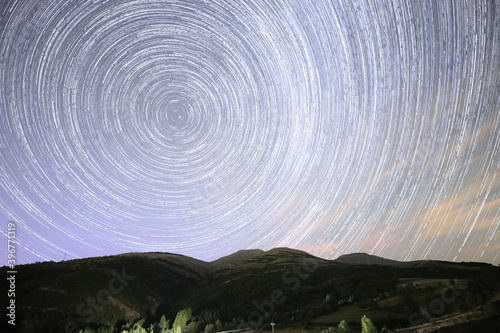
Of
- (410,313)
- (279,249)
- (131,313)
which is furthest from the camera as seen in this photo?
(279,249)

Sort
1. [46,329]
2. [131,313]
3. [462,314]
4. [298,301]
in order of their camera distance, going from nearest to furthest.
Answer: [462,314]
[46,329]
[298,301]
[131,313]

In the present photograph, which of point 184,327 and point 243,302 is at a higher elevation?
point 243,302

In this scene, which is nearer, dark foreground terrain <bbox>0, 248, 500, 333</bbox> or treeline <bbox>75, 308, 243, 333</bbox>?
dark foreground terrain <bbox>0, 248, 500, 333</bbox>

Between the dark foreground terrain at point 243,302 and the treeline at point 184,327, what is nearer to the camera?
the dark foreground terrain at point 243,302

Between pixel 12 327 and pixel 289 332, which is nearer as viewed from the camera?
pixel 289 332

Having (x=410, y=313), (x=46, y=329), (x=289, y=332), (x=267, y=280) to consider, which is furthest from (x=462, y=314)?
(x=46, y=329)

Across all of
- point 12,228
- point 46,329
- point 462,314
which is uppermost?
point 12,228

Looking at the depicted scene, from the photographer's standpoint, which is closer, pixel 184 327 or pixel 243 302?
Answer: pixel 184 327

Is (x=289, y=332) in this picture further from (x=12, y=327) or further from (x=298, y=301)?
(x=12, y=327)
